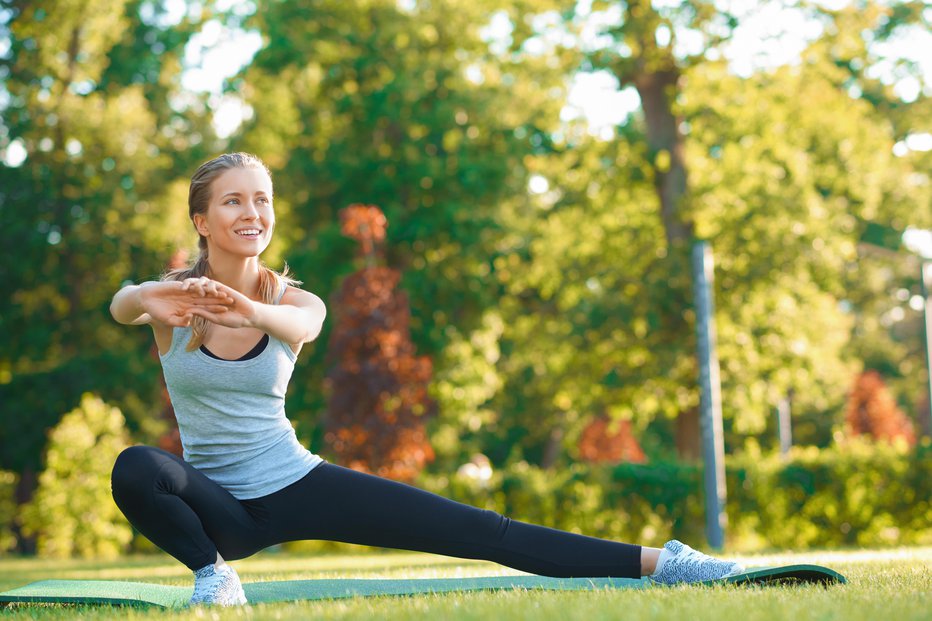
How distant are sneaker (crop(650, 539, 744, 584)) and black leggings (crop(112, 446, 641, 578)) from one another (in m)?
0.11

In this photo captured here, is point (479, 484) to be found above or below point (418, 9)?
below

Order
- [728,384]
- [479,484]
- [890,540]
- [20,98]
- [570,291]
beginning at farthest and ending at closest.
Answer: [20,98]
[570,291]
[728,384]
[479,484]
[890,540]

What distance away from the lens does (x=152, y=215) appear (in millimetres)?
24156

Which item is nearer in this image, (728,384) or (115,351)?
(728,384)

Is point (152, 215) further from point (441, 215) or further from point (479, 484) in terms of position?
point (479, 484)

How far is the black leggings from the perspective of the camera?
153 inches

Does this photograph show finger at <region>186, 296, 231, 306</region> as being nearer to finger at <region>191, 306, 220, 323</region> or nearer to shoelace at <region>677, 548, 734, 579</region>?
finger at <region>191, 306, 220, 323</region>

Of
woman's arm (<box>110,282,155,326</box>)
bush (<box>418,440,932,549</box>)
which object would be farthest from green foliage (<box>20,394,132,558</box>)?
woman's arm (<box>110,282,155,326</box>)

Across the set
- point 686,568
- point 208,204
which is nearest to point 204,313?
point 208,204

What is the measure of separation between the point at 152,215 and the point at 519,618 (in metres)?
22.5

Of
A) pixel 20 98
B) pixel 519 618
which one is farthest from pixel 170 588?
pixel 20 98

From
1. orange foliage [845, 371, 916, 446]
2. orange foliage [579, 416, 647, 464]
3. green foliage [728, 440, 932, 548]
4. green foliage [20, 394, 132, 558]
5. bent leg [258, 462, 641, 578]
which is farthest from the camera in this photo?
orange foliage [579, 416, 647, 464]

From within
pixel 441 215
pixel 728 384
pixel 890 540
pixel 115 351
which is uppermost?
pixel 441 215

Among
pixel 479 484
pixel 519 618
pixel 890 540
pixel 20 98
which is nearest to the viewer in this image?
pixel 519 618
